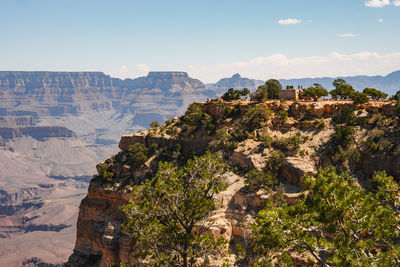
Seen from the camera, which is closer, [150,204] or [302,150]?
[150,204]

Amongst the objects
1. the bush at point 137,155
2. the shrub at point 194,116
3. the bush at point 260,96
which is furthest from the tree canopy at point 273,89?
the bush at point 137,155

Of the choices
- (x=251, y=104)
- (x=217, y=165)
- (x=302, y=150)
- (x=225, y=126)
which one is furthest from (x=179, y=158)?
(x=217, y=165)

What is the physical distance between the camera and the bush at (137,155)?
5678 centimetres

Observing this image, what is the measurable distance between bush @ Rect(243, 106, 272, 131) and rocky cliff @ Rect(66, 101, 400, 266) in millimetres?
275

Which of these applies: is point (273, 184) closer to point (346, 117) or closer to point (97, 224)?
point (346, 117)

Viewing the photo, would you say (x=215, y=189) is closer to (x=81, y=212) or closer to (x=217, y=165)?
(x=217, y=165)

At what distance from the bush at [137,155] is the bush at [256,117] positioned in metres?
20.9

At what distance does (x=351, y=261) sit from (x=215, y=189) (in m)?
12.1

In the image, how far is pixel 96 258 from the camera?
5575 cm

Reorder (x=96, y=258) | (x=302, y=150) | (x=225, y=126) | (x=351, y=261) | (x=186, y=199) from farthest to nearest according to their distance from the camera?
(x=225, y=126)
(x=96, y=258)
(x=302, y=150)
(x=186, y=199)
(x=351, y=261)

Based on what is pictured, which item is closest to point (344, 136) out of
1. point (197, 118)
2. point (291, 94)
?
point (291, 94)

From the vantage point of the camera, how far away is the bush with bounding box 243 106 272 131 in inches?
2214

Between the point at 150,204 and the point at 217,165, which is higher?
the point at 217,165

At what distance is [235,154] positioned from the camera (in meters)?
52.5
